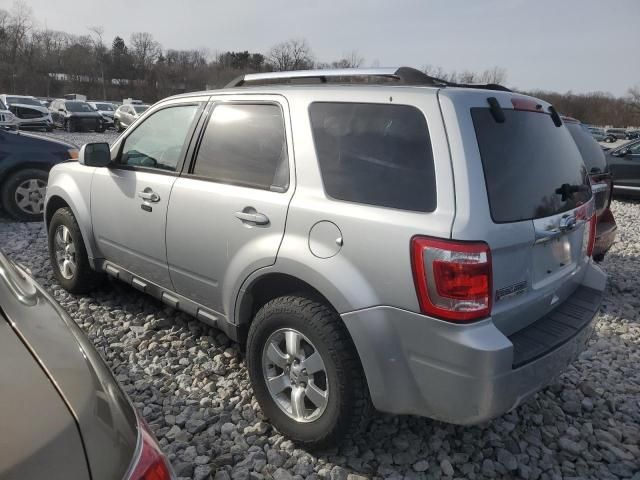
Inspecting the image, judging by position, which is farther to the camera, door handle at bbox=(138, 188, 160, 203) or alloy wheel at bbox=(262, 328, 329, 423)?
door handle at bbox=(138, 188, 160, 203)

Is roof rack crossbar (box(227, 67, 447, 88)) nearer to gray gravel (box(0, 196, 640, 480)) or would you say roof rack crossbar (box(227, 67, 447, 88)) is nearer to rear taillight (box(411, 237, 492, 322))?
rear taillight (box(411, 237, 492, 322))

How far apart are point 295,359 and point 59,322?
1.28 metres

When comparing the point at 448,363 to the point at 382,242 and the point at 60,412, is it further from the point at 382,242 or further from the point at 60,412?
the point at 60,412

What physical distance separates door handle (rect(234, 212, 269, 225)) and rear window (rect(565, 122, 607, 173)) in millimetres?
3943

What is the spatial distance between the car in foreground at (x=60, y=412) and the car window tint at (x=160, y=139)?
Result: 2.01 meters

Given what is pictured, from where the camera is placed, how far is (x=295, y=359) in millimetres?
2465

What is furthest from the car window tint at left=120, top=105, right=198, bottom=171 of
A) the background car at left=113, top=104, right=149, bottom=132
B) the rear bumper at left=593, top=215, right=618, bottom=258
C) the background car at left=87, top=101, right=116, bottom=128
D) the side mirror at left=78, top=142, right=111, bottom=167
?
the background car at left=87, top=101, right=116, bottom=128

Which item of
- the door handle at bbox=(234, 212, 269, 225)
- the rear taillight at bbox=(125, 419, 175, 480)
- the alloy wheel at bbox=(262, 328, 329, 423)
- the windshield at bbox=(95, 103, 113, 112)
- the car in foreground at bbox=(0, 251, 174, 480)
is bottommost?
the alloy wheel at bbox=(262, 328, 329, 423)

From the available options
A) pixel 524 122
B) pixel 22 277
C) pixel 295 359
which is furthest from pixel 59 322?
pixel 524 122

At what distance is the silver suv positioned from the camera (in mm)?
1955

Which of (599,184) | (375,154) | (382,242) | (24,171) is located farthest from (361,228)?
(24,171)

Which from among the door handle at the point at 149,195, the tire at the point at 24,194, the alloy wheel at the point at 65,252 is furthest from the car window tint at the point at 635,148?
the tire at the point at 24,194

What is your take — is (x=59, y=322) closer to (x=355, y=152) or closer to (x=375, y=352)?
(x=375, y=352)

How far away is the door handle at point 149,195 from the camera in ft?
10.5
